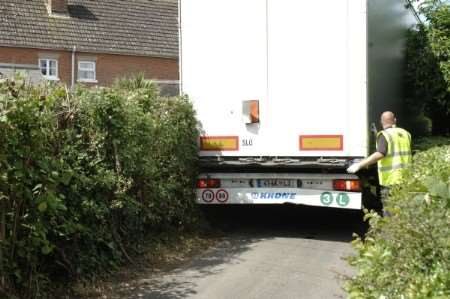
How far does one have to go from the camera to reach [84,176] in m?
5.82

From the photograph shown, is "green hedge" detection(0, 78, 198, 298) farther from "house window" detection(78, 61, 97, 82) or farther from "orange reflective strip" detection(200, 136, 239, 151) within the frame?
"house window" detection(78, 61, 97, 82)

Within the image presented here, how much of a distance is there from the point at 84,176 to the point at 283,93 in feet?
Result: 9.91

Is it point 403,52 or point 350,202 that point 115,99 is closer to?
point 350,202

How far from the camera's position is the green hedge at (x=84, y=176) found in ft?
16.1

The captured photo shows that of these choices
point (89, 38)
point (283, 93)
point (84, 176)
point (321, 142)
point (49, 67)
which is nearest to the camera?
point (84, 176)

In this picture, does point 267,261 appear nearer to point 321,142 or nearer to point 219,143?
point 321,142

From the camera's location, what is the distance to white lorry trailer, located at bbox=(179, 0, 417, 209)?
744 centimetres

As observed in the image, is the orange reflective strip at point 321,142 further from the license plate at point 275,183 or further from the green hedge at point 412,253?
the green hedge at point 412,253

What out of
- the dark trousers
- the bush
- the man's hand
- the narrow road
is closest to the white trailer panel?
the man's hand

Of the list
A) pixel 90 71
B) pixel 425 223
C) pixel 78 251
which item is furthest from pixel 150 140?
pixel 90 71

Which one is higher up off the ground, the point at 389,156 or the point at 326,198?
the point at 389,156

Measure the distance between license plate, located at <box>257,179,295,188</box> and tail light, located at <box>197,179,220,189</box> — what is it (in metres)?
0.58

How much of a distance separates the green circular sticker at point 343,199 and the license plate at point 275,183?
2.16 ft

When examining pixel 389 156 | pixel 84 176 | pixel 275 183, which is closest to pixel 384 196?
pixel 389 156
